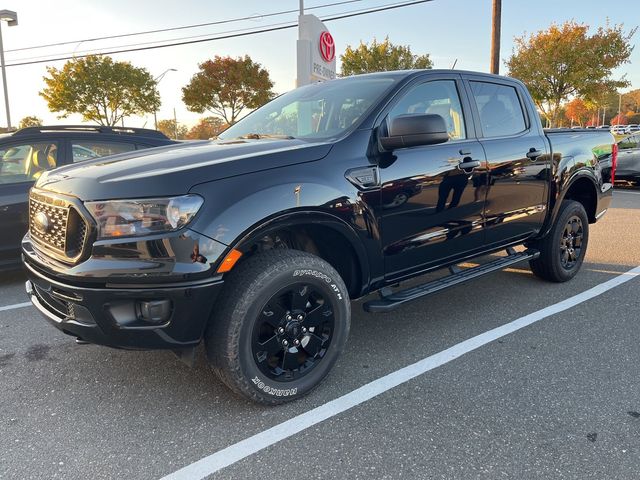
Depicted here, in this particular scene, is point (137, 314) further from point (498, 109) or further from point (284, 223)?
point (498, 109)

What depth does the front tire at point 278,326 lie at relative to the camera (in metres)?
2.40

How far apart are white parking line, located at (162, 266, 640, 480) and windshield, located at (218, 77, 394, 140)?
1496mm

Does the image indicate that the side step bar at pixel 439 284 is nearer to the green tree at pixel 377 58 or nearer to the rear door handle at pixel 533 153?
the rear door handle at pixel 533 153

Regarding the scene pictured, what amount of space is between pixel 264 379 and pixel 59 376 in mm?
1396

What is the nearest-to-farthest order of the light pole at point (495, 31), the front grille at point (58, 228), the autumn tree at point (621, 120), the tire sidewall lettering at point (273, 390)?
the front grille at point (58, 228), the tire sidewall lettering at point (273, 390), the light pole at point (495, 31), the autumn tree at point (621, 120)

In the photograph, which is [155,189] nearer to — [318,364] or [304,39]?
[318,364]

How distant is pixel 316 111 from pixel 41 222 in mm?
1890

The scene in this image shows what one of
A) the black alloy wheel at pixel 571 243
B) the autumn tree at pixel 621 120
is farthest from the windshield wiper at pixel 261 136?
the autumn tree at pixel 621 120

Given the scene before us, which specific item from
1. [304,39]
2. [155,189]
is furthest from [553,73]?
[155,189]

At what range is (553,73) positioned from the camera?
24.8 metres

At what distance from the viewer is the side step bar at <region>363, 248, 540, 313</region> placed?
303 cm

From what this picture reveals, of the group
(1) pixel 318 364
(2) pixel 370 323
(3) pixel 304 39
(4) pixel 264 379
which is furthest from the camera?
(3) pixel 304 39

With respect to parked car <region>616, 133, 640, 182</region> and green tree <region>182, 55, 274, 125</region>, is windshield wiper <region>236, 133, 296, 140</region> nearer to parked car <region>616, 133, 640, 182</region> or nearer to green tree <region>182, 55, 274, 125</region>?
parked car <region>616, 133, 640, 182</region>

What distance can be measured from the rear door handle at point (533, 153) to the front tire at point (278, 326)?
217 cm
